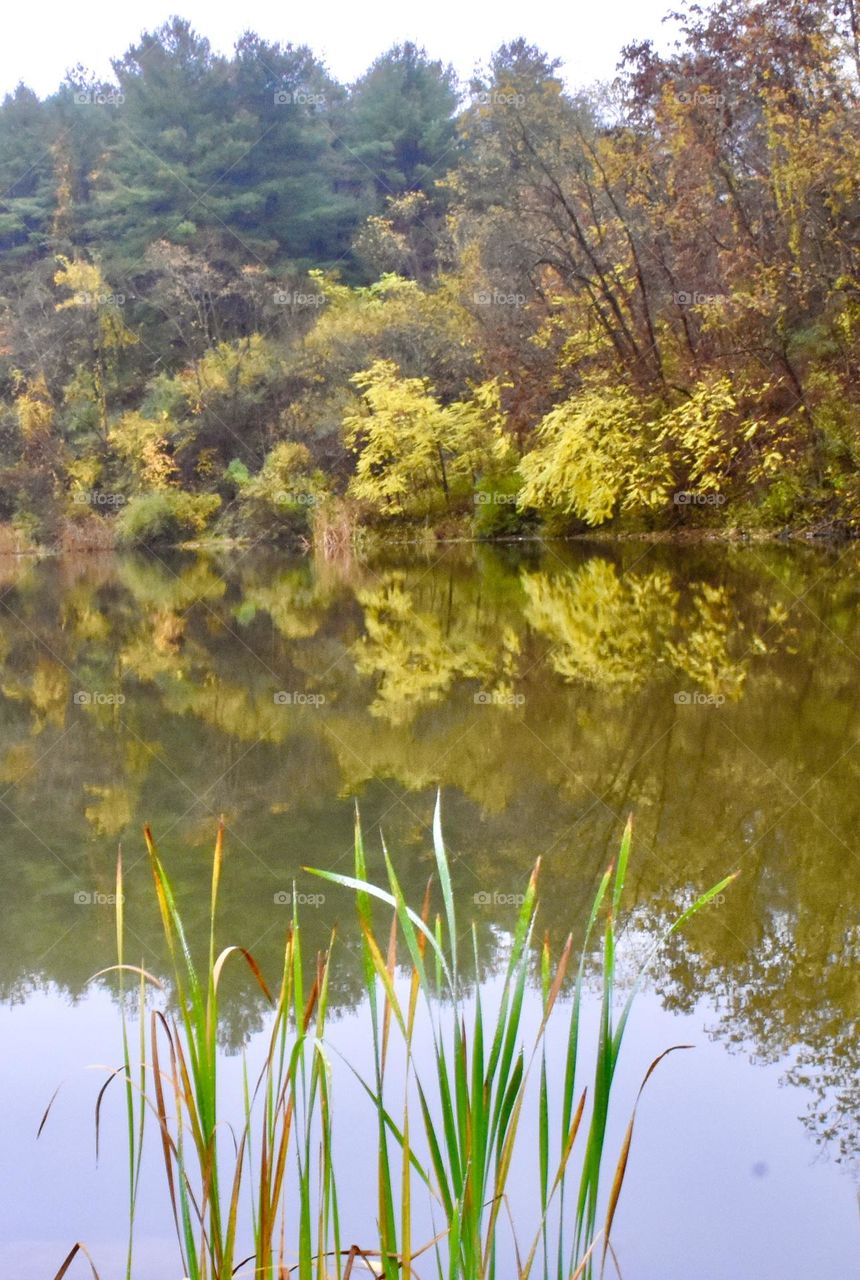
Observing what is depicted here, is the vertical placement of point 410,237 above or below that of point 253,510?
above

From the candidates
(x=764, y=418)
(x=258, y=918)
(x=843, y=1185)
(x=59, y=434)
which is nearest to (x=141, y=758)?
(x=258, y=918)

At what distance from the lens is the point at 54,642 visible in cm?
1027

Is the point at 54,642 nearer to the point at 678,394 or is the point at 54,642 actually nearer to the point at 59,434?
the point at 678,394

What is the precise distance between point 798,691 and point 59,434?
28.4m
